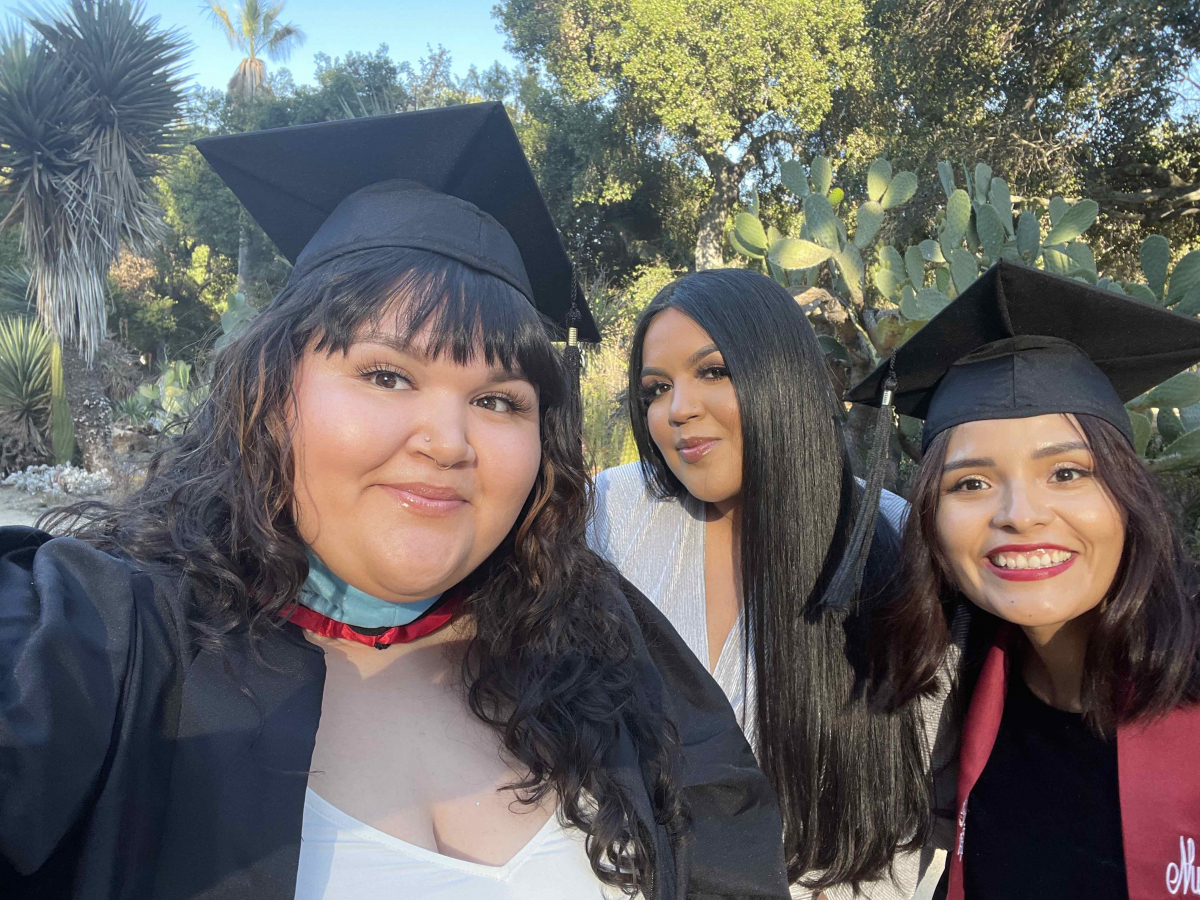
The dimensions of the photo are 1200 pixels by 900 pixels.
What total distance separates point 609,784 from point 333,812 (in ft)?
1.43

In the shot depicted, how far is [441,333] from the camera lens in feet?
4.11

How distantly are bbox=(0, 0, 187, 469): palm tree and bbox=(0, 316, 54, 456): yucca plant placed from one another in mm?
430

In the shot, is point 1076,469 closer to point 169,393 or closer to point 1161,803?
point 1161,803

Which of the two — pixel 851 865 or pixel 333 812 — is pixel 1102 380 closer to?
pixel 851 865

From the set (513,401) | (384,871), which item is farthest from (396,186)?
(384,871)

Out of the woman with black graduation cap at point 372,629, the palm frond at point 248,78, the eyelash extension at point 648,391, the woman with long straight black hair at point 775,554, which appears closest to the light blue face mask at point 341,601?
the woman with black graduation cap at point 372,629

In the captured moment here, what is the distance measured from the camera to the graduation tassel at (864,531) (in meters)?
2.07

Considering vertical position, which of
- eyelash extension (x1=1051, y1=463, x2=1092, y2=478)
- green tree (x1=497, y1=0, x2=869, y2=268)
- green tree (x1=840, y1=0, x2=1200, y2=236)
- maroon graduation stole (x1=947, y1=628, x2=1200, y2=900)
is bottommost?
maroon graduation stole (x1=947, y1=628, x2=1200, y2=900)

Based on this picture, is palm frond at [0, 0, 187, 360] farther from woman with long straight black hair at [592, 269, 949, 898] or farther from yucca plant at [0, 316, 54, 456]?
woman with long straight black hair at [592, 269, 949, 898]

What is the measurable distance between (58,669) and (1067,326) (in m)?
1.97

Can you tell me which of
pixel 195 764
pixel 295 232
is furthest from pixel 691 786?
pixel 295 232

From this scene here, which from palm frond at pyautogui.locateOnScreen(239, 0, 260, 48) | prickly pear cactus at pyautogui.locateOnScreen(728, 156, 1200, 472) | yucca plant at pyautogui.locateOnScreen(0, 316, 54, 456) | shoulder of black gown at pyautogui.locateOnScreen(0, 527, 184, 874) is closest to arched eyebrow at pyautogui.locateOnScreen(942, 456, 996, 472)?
shoulder of black gown at pyautogui.locateOnScreen(0, 527, 184, 874)

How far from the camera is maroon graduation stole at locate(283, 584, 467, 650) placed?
132cm

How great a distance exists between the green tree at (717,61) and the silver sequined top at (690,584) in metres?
13.9
